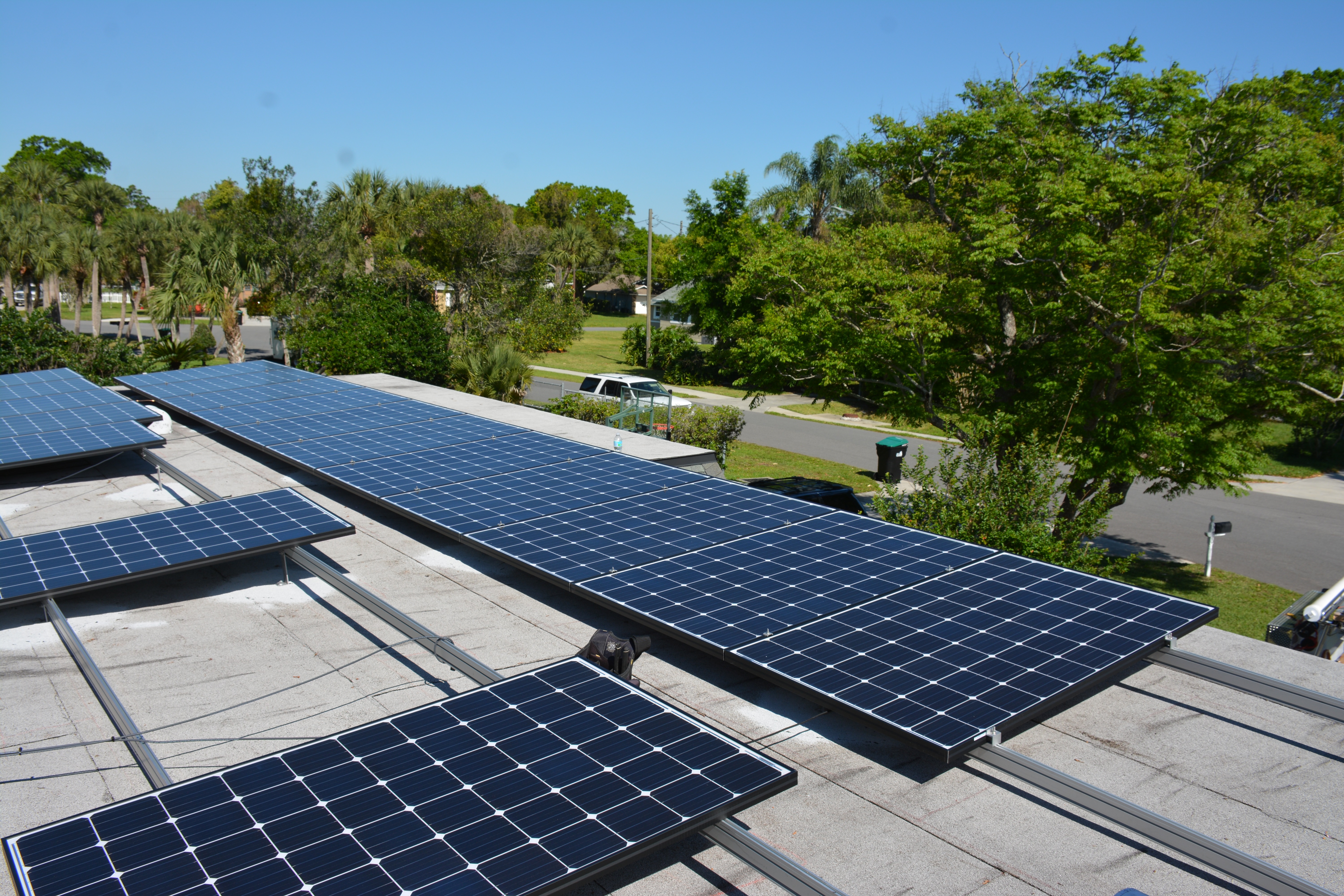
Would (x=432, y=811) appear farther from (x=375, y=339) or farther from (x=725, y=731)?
(x=375, y=339)

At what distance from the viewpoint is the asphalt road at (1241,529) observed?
2283 centimetres

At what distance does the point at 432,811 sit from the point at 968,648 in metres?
4.47

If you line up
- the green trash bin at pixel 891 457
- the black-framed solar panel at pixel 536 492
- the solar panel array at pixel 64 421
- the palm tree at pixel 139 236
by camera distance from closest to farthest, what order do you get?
1. the black-framed solar panel at pixel 536 492
2. the solar panel array at pixel 64 421
3. the green trash bin at pixel 891 457
4. the palm tree at pixel 139 236

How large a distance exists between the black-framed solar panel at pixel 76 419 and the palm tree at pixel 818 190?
39.9 meters

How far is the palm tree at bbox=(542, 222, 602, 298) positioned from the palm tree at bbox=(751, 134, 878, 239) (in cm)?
2686

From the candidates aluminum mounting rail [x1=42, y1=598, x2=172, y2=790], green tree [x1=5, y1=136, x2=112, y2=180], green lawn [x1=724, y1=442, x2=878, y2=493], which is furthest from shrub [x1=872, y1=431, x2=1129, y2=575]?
green tree [x1=5, y1=136, x2=112, y2=180]

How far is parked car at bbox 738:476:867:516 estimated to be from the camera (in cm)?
1945

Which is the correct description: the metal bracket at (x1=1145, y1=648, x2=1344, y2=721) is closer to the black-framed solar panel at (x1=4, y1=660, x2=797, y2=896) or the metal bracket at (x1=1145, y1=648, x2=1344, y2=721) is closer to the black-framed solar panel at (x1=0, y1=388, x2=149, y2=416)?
the black-framed solar panel at (x1=4, y1=660, x2=797, y2=896)

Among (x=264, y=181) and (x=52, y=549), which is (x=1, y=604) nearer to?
(x=52, y=549)

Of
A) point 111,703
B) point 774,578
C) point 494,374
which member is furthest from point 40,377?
point 774,578

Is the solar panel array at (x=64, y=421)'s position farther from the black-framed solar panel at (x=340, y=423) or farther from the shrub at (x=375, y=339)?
the shrub at (x=375, y=339)

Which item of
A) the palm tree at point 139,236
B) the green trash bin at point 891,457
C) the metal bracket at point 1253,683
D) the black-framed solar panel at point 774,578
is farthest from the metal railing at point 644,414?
the palm tree at point 139,236

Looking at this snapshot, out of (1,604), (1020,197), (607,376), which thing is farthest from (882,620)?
(607,376)

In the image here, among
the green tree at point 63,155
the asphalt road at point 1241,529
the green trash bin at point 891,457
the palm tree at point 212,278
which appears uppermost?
the green tree at point 63,155
